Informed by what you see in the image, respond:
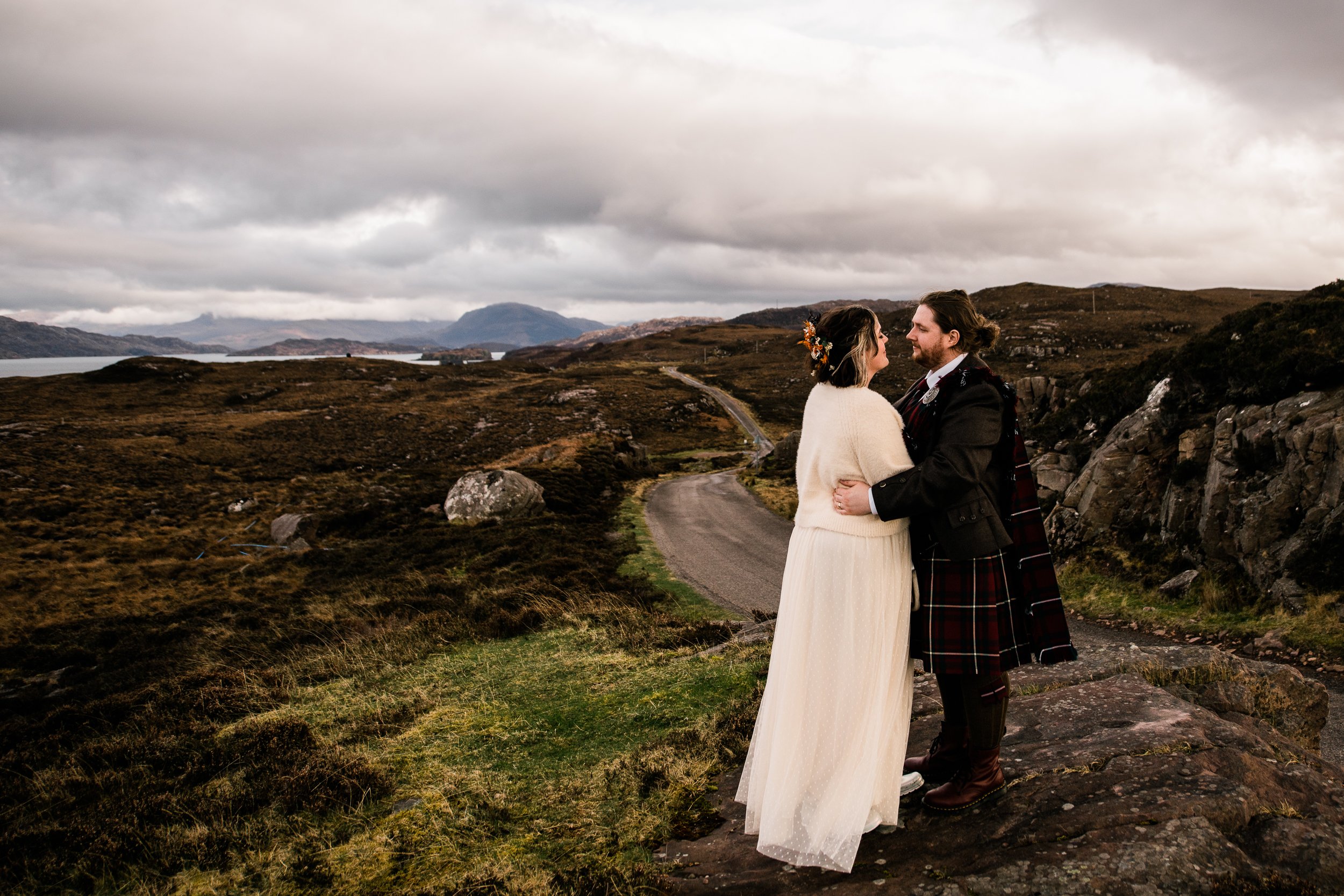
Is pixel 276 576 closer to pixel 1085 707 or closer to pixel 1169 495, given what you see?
pixel 1085 707

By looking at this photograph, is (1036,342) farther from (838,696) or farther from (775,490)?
(838,696)

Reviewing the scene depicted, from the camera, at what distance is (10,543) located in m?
28.0

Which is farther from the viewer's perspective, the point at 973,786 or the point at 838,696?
the point at 973,786

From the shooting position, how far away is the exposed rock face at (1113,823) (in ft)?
10.5

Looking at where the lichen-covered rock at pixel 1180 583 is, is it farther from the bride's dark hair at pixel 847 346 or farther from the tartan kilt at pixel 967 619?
the bride's dark hair at pixel 847 346

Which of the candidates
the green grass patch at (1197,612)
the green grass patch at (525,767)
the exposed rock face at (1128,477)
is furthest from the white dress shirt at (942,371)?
the exposed rock face at (1128,477)

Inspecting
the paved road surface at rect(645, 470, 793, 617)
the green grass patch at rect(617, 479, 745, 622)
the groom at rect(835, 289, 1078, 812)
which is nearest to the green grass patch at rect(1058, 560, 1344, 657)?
the paved road surface at rect(645, 470, 793, 617)

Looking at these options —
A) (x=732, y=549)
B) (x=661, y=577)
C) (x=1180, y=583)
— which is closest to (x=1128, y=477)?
(x=1180, y=583)

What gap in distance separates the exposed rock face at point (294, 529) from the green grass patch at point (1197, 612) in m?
27.5

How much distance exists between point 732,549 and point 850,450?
Answer: 20.5m

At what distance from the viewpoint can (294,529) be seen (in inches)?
1133

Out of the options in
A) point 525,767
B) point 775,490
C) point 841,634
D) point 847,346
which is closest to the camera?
point 847,346

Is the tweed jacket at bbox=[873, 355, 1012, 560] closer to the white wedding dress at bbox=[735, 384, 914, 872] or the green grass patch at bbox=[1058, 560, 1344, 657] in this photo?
the white wedding dress at bbox=[735, 384, 914, 872]

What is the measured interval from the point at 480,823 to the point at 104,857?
3.13m
